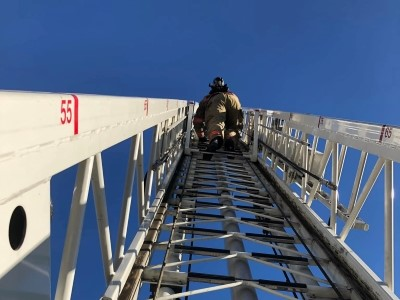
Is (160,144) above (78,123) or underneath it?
underneath

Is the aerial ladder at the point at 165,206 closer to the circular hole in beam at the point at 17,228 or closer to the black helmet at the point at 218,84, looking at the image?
the circular hole in beam at the point at 17,228

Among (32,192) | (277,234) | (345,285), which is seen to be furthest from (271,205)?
(32,192)

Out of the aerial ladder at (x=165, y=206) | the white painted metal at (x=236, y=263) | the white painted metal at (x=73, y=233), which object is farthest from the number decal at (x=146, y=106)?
the white painted metal at (x=236, y=263)

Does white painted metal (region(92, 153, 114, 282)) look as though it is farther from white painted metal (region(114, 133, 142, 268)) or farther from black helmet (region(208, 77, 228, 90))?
black helmet (region(208, 77, 228, 90))

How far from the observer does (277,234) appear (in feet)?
21.2

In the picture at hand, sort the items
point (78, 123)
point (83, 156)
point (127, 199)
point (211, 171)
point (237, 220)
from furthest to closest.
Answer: point (211, 171)
point (237, 220)
point (127, 199)
point (83, 156)
point (78, 123)

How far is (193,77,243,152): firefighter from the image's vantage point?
1089 centimetres

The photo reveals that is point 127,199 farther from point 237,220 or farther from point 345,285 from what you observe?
point 345,285

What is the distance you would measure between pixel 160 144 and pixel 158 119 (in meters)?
1.15

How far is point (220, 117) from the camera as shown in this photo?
11.0m

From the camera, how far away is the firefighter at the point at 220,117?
10891 mm

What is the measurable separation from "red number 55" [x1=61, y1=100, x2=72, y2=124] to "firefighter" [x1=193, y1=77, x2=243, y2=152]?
8235mm

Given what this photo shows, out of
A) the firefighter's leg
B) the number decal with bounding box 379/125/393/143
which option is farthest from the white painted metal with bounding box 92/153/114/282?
the firefighter's leg

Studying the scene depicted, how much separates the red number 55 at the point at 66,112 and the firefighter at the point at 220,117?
8235 millimetres
